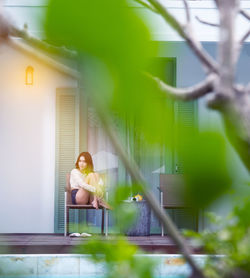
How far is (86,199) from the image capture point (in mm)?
6570

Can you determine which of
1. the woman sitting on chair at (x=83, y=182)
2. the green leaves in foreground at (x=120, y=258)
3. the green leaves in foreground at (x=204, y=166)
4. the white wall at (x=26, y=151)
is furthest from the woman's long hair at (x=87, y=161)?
the green leaves in foreground at (x=204, y=166)

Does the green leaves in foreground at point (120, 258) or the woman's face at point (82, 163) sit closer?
the green leaves in foreground at point (120, 258)

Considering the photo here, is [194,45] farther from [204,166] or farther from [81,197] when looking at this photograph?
[81,197]

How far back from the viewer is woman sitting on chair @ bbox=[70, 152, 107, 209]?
257 inches

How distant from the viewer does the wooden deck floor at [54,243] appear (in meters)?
5.54

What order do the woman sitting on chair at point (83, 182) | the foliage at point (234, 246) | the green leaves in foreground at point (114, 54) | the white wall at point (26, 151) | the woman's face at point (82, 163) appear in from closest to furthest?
the green leaves in foreground at point (114, 54)
the foliage at point (234, 246)
the woman sitting on chair at point (83, 182)
the woman's face at point (82, 163)
the white wall at point (26, 151)

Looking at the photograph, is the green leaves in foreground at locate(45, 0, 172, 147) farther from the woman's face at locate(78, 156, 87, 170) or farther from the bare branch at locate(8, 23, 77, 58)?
the woman's face at locate(78, 156, 87, 170)

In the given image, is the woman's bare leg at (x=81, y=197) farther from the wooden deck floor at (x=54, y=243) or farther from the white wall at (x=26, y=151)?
the white wall at (x=26, y=151)

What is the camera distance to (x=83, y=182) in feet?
21.6

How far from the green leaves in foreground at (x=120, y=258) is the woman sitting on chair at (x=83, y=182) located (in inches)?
234

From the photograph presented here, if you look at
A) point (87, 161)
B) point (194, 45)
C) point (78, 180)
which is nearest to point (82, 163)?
point (87, 161)

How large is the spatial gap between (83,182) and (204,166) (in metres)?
6.27

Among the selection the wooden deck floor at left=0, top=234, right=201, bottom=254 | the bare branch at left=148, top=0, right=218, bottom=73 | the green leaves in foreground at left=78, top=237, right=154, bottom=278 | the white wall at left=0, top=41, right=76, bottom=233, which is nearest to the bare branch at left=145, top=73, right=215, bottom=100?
the bare branch at left=148, top=0, right=218, bottom=73

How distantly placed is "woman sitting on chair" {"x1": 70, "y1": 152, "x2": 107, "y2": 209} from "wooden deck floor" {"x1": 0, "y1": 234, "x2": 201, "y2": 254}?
1.66ft
